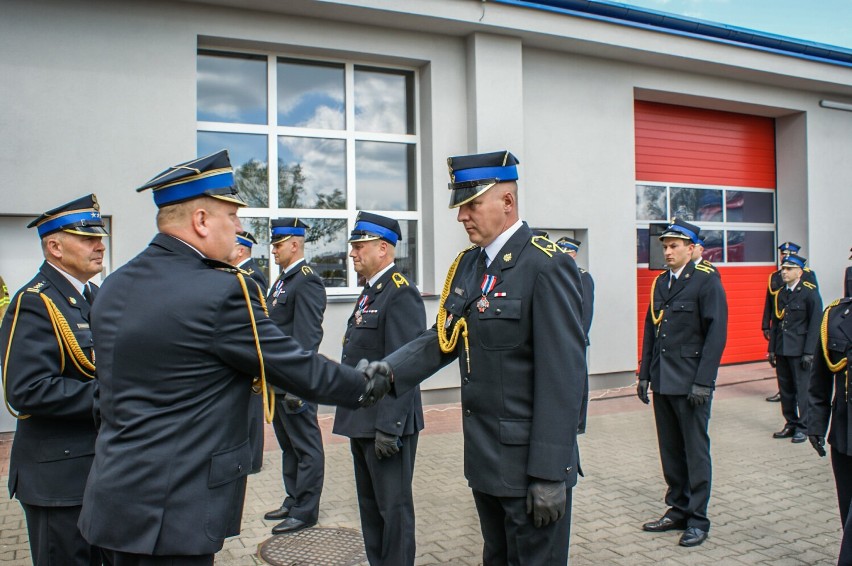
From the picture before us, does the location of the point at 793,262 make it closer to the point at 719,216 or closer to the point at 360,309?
the point at 719,216

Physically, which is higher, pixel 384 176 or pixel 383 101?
pixel 383 101

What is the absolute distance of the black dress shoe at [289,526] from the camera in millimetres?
5090

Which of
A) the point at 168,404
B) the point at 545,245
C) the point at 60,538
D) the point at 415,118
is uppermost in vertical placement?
the point at 415,118

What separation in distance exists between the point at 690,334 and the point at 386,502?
2.74 metres

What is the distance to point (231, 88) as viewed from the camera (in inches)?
375

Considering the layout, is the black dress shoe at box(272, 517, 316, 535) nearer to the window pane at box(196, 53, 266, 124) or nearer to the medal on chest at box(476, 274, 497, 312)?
the medal on chest at box(476, 274, 497, 312)

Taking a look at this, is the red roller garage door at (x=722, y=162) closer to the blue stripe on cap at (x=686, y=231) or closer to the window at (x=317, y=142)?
the window at (x=317, y=142)

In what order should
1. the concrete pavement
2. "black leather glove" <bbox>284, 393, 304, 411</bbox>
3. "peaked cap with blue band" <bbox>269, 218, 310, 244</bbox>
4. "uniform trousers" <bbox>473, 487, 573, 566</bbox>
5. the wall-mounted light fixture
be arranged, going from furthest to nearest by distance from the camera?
the wall-mounted light fixture < "peaked cap with blue band" <bbox>269, 218, 310, 244</bbox> < "black leather glove" <bbox>284, 393, 304, 411</bbox> < the concrete pavement < "uniform trousers" <bbox>473, 487, 573, 566</bbox>

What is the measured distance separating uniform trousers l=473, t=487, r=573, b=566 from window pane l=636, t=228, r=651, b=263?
10.0m

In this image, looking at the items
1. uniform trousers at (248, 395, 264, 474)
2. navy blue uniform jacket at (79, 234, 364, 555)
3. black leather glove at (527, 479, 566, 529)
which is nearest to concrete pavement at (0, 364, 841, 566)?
uniform trousers at (248, 395, 264, 474)

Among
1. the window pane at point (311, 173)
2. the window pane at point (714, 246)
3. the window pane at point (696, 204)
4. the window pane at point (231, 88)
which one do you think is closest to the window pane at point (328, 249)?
the window pane at point (311, 173)

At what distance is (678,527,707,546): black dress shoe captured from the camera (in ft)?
15.6

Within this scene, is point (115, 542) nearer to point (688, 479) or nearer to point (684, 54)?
point (688, 479)

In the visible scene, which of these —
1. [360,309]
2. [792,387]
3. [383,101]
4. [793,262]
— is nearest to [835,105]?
[793,262]
